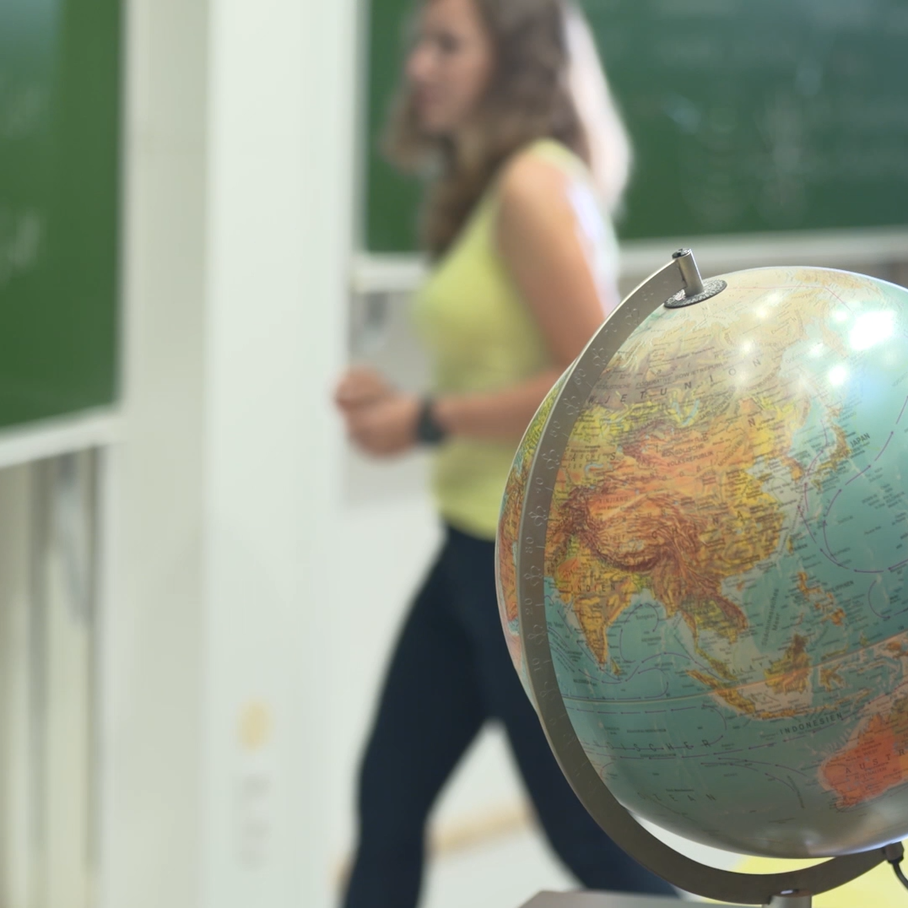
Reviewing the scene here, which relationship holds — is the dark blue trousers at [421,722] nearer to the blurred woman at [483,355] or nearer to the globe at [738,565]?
the blurred woman at [483,355]

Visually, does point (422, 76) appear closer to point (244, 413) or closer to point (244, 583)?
point (244, 413)

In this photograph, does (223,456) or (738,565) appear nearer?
(738,565)

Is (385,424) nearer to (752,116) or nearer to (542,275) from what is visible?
(542,275)

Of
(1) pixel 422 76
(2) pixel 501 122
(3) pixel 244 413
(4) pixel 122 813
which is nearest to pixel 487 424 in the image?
(2) pixel 501 122

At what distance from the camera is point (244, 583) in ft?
7.09

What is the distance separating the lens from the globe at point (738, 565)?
2.18ft

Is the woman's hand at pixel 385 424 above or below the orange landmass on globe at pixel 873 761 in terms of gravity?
below

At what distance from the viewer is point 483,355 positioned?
162 centimetres

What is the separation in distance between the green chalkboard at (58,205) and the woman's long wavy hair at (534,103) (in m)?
0.53

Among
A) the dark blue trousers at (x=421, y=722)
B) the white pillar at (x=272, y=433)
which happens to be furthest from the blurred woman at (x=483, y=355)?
the white pillar at (x=272, y=433)

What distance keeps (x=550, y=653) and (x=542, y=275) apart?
2.73 feet

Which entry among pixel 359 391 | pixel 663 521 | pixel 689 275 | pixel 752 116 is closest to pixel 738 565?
pixel 663 521

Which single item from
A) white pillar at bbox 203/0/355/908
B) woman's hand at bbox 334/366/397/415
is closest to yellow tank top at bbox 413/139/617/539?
woman's hand at bbox 334/366/397/415

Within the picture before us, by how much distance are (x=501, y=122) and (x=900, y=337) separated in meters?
1.03
